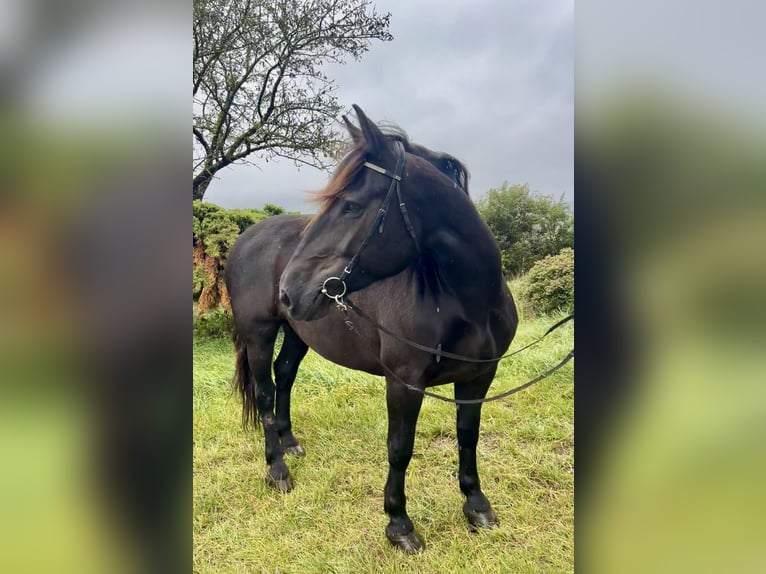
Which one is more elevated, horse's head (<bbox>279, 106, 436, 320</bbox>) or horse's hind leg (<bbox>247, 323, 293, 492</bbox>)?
horse's head (<bbox>279, 106, 436, 320</bbox>)

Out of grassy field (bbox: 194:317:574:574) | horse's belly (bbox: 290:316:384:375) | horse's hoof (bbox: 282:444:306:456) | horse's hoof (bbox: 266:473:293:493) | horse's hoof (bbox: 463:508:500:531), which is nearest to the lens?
grassy field (bbox: 194:317:574:574)

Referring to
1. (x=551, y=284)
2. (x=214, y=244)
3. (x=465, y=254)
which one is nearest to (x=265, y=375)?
(x=214, y=244)

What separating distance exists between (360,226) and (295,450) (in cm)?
205

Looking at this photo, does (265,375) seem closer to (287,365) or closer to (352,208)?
(287,365)

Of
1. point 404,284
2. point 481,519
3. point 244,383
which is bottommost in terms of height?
point 481,519

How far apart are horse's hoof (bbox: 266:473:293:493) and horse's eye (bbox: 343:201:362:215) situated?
6.27 feet

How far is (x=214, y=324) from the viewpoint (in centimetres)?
320

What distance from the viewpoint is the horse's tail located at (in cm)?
310

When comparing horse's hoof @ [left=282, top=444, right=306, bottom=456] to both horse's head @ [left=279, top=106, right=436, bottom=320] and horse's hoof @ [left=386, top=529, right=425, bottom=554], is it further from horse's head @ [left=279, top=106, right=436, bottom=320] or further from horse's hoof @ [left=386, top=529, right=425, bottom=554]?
horse's head @ [left=279, top=106, right=436, bottom=320]

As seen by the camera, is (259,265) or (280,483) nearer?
(280,483)

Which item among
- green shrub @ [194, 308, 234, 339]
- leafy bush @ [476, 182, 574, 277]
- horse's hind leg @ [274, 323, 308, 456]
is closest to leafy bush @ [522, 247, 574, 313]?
leafy bush @ [476, 182, 574, 277]
